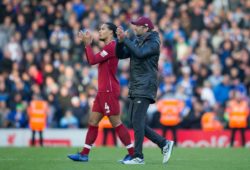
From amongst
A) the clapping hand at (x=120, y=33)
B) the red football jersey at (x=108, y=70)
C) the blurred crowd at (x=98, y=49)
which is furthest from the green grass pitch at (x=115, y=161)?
the blurred crowd at (x=98, y=49)

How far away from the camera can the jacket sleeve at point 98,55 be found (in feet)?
45.0

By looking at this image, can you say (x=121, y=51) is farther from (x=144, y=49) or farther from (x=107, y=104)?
(x=107, y=104)

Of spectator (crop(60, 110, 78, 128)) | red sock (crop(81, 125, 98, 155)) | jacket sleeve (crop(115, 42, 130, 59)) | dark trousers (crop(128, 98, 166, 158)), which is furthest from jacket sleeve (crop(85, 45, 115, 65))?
Result: spectator (crop(60, 110, 78, 128))

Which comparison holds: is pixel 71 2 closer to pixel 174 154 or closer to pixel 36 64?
pixel 36 64

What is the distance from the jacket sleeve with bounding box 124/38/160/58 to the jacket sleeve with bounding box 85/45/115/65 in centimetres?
64

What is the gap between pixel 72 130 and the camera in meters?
23.7

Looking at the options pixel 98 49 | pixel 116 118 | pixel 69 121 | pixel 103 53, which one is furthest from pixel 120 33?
pixel 98 49

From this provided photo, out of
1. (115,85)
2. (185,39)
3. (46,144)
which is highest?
(185,39)

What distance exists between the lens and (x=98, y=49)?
85.4ft

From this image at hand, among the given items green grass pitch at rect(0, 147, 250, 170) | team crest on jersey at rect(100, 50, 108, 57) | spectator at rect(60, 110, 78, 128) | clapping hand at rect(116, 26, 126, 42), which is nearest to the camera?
green grass pitch at rect(0, 147, 250, 170)

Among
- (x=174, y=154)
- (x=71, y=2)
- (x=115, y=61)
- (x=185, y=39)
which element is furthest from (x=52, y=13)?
(x=115, y=61)

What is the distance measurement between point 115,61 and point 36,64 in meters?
12.4

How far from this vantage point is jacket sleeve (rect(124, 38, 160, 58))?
43.5 ft

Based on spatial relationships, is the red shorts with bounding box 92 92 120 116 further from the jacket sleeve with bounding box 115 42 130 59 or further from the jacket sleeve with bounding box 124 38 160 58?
the jacket sleeve with bounding box 124 38 160 58
